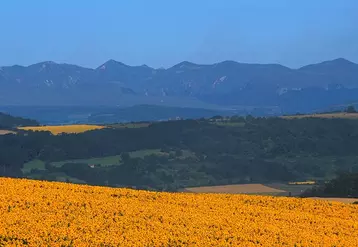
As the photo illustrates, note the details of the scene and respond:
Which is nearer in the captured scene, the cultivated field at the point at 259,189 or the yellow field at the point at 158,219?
the yellow field at the point at 158,219

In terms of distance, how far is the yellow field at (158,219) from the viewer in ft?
90.8

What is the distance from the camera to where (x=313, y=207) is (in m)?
41.6

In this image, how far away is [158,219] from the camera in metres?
32.7

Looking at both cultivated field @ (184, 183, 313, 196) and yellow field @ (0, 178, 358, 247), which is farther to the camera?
cultivated field @ (184, 183, 313, 196)

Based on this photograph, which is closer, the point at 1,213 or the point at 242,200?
the point at 1,213

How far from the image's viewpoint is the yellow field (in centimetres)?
2767

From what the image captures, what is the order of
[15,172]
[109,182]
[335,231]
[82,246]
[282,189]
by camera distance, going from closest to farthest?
[82,246], [335,231], [282,189], [15,172], [109,182]

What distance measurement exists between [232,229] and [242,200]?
40.2 feet

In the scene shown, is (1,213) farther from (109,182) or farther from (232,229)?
(109,182)

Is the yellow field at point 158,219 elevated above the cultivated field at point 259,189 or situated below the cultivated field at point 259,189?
above

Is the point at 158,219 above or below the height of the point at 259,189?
above

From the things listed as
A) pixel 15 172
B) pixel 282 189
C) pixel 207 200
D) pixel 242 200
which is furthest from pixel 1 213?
pixel 15 172

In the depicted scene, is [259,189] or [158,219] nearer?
[158,219]

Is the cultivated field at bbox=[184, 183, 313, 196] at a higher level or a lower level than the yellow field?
lower
